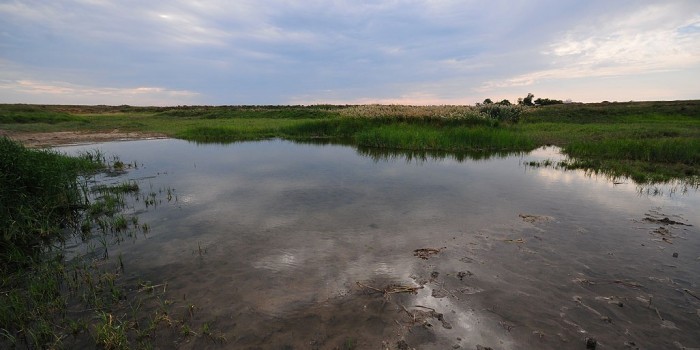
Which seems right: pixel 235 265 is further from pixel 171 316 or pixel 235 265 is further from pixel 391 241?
pixel 391 241

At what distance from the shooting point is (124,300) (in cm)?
511

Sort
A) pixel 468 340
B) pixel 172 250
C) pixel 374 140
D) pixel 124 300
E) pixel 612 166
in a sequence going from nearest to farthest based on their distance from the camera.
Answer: pixel 468 340
pixel 124 300
pixel 172 250
pixel 612 166
pixel 374 140

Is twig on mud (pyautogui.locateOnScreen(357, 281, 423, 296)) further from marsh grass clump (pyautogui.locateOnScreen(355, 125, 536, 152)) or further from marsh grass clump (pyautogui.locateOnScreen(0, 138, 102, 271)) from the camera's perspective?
marsh grass clump (pyautogui.locateOnScreen(355, 125, 536, 152))

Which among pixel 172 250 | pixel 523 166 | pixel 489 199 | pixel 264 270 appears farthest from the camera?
pixel 523 166

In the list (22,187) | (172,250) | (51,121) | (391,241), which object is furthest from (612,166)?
(51,121)

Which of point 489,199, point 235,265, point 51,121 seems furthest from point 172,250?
point 51,121

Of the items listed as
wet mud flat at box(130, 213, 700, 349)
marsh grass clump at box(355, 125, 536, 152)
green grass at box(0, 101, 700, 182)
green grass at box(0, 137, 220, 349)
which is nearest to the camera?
wet mud flat at box(130, 213, 700, 349)

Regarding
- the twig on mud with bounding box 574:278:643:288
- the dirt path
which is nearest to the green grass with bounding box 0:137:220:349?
the twig on mud with bounding box 574:278:643:288

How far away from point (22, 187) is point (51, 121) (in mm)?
40726

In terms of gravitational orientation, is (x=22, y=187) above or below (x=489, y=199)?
above

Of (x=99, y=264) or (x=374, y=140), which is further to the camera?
(x=374, y=140)

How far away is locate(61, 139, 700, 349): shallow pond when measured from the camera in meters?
4.36

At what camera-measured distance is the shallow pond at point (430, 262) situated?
4363 mm

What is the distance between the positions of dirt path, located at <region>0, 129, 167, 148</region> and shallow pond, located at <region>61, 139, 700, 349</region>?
18608 mm
